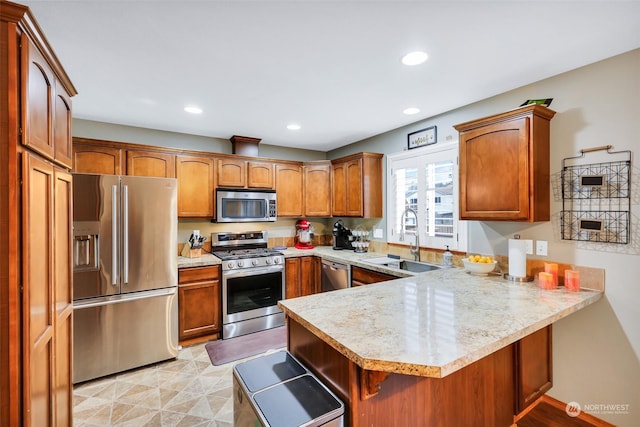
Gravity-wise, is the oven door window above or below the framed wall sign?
below

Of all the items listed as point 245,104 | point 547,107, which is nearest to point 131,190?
point 245,104

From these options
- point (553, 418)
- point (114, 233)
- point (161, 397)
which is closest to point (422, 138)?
point (553, 418)

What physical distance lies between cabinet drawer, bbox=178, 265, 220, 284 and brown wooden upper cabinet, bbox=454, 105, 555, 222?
8.88 ft

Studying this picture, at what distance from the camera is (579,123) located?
6.71ft

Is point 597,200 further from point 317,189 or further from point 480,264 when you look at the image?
point 317,189

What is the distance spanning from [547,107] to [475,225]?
1.08 metres

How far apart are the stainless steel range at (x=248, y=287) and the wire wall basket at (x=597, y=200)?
289 cm

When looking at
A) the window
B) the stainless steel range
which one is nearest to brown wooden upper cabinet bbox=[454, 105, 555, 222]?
the window

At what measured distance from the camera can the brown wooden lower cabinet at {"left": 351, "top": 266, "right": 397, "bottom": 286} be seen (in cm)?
289

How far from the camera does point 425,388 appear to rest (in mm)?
1402

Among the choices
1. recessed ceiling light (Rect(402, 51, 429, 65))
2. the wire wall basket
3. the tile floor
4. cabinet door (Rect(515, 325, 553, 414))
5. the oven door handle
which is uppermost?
recessed ceiling light (Rect(402, 51, 429, 65))

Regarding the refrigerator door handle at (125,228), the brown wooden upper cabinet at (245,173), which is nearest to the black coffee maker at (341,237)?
the brown wooden upper cabinet at (245,173)

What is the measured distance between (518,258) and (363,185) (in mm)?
1953

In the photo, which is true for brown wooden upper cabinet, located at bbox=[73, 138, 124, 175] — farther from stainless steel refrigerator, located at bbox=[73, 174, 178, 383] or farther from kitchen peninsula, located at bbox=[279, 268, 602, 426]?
kitchen peninsula, located at bbox=[279, 268, 602, 426]
